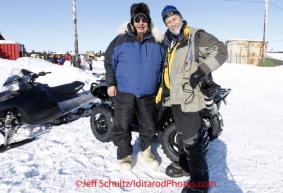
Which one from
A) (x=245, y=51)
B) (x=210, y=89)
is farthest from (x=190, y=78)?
(x=245, y=51)

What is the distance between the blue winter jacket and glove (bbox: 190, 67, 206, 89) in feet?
2.21

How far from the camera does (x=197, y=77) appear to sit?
2.16 metres

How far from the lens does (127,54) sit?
2.76 m

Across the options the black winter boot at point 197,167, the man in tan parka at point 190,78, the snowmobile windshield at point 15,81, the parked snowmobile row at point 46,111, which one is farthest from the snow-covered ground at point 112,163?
the snowmobile windshield at point 15,81

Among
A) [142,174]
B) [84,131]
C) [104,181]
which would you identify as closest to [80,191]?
[104,181]

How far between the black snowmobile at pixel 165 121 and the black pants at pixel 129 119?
0.19 metres

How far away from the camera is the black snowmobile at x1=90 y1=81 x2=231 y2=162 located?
3.00 m

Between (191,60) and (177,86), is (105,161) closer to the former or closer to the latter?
(177,86)

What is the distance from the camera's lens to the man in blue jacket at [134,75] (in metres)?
2.75

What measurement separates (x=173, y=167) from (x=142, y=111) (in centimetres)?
74

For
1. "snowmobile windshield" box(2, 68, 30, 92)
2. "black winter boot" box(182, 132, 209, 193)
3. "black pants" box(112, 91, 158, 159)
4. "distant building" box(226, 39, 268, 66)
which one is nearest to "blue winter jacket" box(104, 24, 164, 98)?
"black pants" box(112, 91, 158, 159)

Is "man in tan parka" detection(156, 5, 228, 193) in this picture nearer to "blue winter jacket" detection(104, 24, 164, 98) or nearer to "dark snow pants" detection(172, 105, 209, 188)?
"dark snow pants" detection(172, 105, 209, 188)

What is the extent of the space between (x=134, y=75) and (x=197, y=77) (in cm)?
83

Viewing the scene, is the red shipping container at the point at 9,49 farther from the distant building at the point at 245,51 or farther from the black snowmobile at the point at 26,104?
the black snowmobile at the point at 26,104
